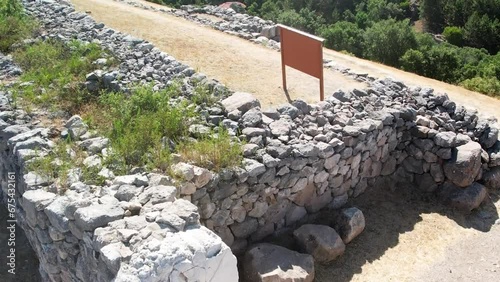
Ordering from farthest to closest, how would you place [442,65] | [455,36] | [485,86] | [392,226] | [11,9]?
1. [455,36]
2. [442,65]
3. [485,86]
4. [11,9]
5. [392,226]

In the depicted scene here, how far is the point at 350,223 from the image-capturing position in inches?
323

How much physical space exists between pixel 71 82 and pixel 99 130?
2.14m

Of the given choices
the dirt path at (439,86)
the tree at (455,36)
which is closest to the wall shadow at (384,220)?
the dirt path at (439,86)

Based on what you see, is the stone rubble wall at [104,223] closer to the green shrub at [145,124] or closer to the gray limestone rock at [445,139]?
the green shrub at [145,124]

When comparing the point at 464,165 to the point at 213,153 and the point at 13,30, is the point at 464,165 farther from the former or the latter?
the point at 13,30

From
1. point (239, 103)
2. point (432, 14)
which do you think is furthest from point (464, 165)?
point (432, 14)

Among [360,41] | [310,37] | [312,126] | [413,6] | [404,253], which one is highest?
[310,37]

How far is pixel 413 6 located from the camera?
144 ft

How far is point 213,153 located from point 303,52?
11.7ft

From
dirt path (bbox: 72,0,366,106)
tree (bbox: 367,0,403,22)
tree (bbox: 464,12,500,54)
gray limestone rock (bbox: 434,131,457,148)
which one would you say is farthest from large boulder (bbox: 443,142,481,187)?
tree (bbox: 367,0,403,22)

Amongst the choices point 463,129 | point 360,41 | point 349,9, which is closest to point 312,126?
point 463,129

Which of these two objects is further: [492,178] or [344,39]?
[344,39]

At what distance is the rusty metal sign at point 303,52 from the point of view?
379 inches

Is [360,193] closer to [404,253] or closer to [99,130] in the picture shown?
[404,253]
